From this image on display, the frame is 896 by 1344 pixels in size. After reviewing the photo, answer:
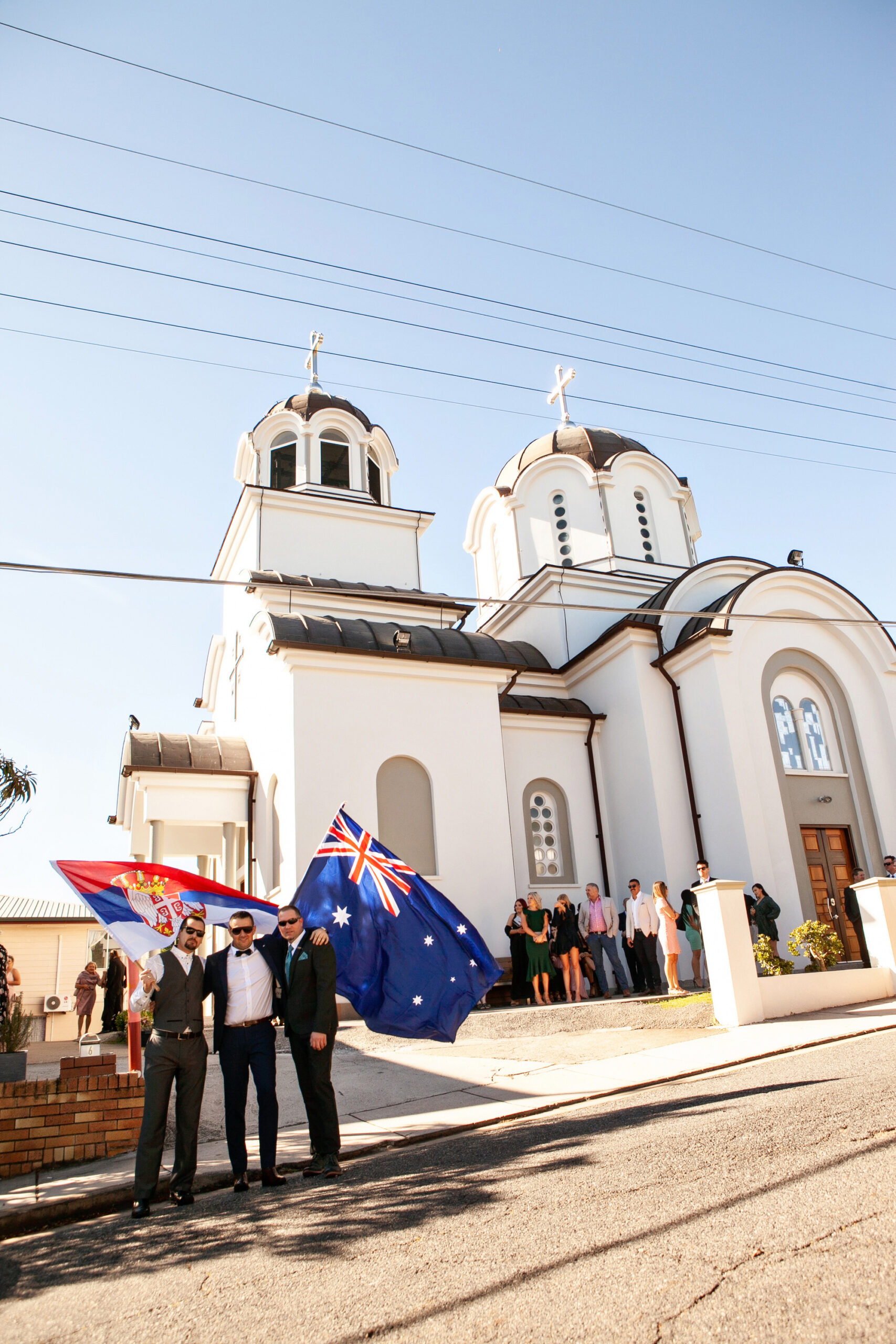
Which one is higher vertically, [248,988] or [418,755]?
[418,755]

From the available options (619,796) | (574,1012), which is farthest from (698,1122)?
(619,796)

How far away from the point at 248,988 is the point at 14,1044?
3.49 metres

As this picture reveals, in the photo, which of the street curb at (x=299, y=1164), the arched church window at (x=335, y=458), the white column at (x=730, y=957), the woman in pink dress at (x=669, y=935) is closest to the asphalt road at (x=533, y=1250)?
the street curb at (x=299, y=1164)

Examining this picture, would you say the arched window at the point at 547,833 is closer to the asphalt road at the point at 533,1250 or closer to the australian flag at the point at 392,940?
the australian flag at the point at 392,940

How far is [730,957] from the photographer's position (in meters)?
9.51

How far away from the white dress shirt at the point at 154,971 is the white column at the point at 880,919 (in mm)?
8726

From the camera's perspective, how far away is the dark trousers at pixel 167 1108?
4910 mm

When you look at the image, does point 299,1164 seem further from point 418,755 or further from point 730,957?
point 418,755

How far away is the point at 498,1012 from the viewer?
11.5m

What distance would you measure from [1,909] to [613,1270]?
97.2 ft

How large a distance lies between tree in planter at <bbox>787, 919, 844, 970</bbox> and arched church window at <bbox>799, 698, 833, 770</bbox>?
5.37 meters

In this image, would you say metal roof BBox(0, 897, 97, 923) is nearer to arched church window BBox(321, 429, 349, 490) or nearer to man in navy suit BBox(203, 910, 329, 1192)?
arched church window BBox(321, 429, 349, 490)

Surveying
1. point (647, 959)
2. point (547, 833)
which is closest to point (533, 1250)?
point (647, 959)

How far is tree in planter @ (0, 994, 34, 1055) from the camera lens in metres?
7.39
